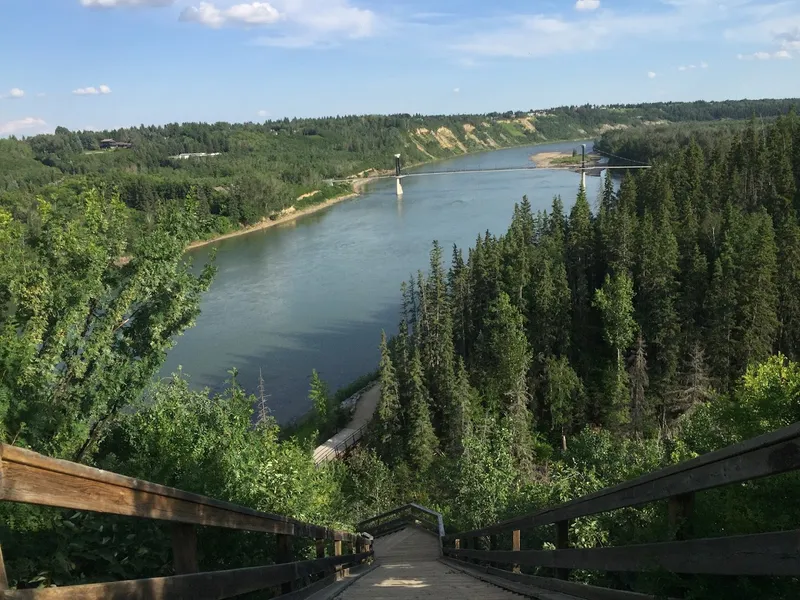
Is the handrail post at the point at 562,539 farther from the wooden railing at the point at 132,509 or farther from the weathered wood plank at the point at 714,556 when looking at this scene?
the wooden railing at the point at 132,509

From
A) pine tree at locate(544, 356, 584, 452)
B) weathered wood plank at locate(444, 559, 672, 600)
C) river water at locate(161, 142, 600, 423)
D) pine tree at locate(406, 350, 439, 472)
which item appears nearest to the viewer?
weathered wood plank at locate(444, 559, 672, 600)

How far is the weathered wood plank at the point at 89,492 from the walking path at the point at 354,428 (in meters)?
29.1

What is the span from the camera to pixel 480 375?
35.6 metres

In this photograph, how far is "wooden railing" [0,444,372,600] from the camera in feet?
4.58

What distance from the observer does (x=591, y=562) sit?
2.54 metres

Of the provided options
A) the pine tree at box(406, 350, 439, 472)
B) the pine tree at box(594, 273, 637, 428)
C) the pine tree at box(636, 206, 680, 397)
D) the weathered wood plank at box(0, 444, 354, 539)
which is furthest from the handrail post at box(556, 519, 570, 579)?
the pine tree at box(636, 206, 680, 397)

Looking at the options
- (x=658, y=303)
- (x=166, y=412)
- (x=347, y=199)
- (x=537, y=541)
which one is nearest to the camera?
(x=537, y=541)

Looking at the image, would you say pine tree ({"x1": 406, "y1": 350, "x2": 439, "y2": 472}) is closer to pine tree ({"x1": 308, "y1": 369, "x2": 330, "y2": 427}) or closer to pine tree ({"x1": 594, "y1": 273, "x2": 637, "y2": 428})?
pine tree ({"x1": 308, "y1": 369, "x2": 330, "y2": 427})

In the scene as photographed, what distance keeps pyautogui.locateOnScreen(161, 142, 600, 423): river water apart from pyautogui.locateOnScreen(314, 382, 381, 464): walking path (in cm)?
243

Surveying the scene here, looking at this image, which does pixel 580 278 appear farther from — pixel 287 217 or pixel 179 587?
pixel 287 217

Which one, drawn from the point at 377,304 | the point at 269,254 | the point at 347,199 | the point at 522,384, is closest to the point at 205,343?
the point at 377,304

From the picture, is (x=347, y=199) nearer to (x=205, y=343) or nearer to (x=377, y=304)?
(x=377, y=304)

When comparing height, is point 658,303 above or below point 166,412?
below

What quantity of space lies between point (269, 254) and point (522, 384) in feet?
131
